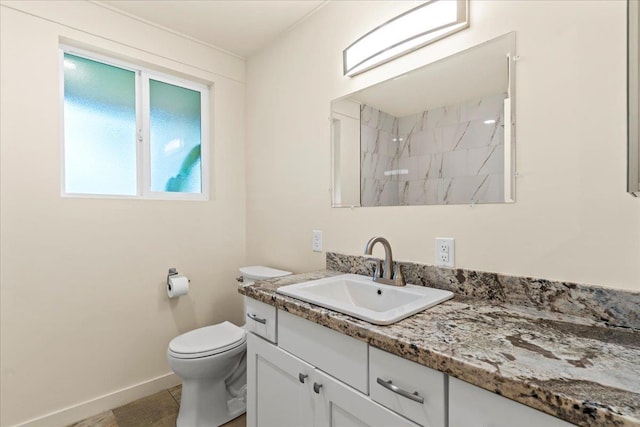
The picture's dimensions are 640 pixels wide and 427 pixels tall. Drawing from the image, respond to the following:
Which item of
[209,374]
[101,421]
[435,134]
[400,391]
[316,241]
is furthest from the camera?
[316,241]

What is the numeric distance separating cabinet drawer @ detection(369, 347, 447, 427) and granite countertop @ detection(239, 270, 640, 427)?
0.12 feet

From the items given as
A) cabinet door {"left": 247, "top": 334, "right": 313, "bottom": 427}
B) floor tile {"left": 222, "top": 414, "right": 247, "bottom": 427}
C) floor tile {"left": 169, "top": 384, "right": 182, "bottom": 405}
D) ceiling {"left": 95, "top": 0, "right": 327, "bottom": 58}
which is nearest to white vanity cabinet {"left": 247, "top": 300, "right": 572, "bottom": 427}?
cabinet door {"left": 247, "top": 334, "right": 313, "bottom": 427}

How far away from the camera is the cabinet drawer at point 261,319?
1214mm

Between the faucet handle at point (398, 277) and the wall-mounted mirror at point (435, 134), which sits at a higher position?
the wall-mounted mirror at point (435, 134)

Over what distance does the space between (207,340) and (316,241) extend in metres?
0.86

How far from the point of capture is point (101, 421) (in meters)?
1.75

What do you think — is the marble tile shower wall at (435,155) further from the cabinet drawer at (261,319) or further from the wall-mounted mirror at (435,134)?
the cabinet drawer at (261,319)

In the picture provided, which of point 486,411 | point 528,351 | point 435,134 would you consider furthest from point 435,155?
point 486,411

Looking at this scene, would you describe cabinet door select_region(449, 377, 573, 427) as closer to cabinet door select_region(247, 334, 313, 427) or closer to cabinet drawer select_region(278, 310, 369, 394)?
cabinet drawer select_region(278, 310, 369, 394)

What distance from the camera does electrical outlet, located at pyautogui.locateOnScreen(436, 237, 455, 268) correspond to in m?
1.24

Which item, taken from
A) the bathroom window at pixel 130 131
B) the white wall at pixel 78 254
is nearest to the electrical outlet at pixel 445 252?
the white wall at pixel 78 254

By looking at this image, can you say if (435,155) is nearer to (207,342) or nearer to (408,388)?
(408,388)

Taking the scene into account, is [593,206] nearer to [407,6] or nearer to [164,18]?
[407,6]

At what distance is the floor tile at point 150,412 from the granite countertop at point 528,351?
138 cm
